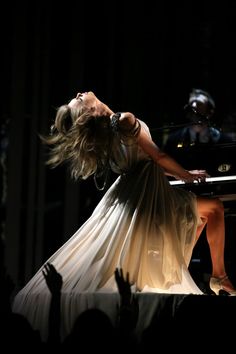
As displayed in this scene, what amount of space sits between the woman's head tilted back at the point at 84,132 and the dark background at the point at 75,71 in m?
2.39

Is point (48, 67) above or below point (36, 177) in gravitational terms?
above

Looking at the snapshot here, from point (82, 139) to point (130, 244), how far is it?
58cm

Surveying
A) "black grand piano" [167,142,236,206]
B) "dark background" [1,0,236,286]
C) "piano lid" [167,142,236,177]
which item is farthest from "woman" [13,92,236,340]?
"dark background" [1,0,236,286]

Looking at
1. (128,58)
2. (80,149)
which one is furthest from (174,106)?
(80,149)

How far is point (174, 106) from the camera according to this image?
5941 millimetres

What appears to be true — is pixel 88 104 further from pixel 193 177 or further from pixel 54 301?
pixel 54 301

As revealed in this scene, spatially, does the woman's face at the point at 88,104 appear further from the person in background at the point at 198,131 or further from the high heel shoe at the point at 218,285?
the person in background at the point at 198,131

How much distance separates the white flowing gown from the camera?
3.14 m

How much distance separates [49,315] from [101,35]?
3438 mm

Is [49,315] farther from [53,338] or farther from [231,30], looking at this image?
[231,30]

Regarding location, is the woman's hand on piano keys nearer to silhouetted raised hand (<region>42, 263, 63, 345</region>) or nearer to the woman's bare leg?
the woman's bare leg

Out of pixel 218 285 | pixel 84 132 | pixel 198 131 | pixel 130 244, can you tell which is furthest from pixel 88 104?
pixel 198 131

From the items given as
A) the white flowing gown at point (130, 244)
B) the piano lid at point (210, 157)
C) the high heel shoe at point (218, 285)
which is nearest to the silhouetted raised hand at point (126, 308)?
the white flowing gown at point (130, 244)

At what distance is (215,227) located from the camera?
3.57 m
